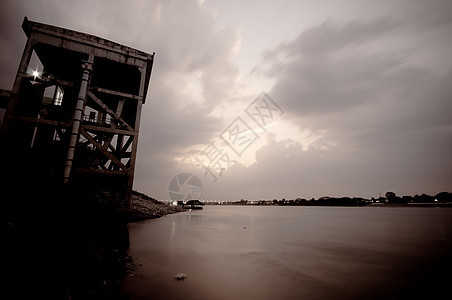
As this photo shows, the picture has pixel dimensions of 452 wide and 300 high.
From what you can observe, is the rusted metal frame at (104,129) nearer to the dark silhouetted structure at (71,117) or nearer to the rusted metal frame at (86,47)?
the dark silhouetted structure at (71,117)

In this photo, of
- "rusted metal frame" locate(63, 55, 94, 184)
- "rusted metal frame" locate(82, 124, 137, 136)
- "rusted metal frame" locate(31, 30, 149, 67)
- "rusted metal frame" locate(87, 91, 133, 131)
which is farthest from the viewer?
"rusted metal frame" locate(87, 91, 133, 131)

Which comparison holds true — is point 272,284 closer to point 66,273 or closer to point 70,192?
point 66,273

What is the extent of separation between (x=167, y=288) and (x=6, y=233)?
3.83 metres

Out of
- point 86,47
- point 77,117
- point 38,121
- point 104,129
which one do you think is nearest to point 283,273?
point 104,129

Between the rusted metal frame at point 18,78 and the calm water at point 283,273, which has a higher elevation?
the rusted metal frame at point 18,78

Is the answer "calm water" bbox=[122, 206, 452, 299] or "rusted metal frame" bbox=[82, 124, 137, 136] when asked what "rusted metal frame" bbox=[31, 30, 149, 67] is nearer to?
"rusted metal frame" bbox=[82, 124, 137, 136]

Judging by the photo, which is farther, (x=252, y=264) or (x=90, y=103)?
(x=90, y=103)

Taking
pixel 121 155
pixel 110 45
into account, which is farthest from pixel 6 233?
pixel 110 45

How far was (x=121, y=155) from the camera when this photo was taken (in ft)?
38.8

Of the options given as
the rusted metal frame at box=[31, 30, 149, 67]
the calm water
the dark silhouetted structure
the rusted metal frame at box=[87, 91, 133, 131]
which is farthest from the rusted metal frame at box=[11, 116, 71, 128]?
the calm water

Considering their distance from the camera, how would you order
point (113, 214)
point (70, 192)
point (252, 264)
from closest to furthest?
point (252, 264) → point (70, 192) → point (113, 214)

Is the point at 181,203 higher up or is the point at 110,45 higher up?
the point at 110,45

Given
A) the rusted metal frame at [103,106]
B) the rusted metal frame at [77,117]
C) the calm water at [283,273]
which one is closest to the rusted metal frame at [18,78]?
the rusted metal frame at [77,117]

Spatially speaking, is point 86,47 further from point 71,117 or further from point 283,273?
point 283,273
